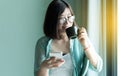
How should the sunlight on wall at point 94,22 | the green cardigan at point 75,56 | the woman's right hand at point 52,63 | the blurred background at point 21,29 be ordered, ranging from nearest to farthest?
the woman's right hand at point 52,63, the green cardigan at point 75,56, the sunlight on wall at point 94,22, the blurred background at point 21,29

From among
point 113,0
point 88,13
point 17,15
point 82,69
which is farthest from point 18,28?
point 82,69

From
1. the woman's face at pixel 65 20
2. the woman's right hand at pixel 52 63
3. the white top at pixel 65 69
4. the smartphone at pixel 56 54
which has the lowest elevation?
the white top at pixel 65 69

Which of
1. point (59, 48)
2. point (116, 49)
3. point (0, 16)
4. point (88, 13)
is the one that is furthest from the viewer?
point (0, 16)

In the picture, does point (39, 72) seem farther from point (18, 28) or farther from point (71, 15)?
point (18, 28)

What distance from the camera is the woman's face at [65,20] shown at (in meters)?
1.17

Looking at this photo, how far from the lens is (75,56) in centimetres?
118

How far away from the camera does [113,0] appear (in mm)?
1604

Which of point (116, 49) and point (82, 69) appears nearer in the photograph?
point (82, 69)

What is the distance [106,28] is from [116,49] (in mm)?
153

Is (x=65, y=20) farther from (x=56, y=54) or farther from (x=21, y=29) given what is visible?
(x=21, y=29)

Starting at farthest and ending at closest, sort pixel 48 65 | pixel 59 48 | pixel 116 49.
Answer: pixel 116 49
pixel 59 48
pixel 48 65

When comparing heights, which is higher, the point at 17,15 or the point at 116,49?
the point at 17,15

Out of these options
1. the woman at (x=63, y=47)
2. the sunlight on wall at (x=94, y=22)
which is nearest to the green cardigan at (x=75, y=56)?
the woman at (x=63, y=47)

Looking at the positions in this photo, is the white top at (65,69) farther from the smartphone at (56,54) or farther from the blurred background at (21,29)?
the blurred background at (21,29)
